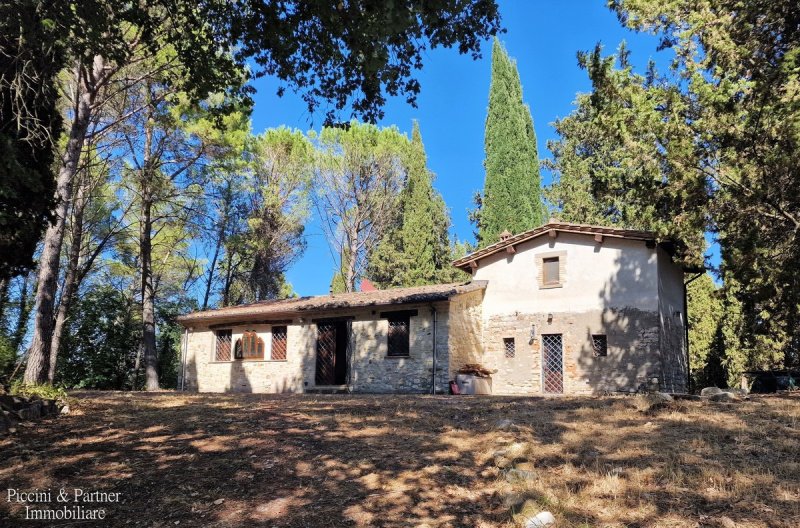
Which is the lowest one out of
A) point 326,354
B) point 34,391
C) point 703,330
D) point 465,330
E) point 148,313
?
point 34,391

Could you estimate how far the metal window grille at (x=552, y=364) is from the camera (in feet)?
54.6

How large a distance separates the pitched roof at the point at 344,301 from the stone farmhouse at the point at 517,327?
0.06 metres

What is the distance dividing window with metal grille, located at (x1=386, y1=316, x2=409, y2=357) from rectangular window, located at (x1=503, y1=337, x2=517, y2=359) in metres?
3.39

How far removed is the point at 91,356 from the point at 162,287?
6209 mm

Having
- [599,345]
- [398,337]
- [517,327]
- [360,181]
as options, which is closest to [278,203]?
[360,181]

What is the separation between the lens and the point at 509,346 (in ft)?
58.5

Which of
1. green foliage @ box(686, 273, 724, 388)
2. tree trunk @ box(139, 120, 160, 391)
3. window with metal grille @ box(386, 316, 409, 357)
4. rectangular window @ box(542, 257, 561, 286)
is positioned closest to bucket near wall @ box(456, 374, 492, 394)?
window with metal grille @ box(386, 316, 409, 357)

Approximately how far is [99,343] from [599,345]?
2279 cm

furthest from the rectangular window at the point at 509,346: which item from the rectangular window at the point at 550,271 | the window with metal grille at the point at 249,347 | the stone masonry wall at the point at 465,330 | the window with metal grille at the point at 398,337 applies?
the window with metal grille at the point at 249,347

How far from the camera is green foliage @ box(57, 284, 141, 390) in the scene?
24.6 meters

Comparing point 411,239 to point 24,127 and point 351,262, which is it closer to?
point 351,262

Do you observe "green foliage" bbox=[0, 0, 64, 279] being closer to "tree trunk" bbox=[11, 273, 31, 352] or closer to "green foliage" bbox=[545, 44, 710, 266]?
"green foliage" bbox=[545, 44, 710, 266]

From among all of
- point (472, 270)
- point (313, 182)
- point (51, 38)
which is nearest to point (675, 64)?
point (472, 270)

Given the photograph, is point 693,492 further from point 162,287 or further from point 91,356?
point 162,287
